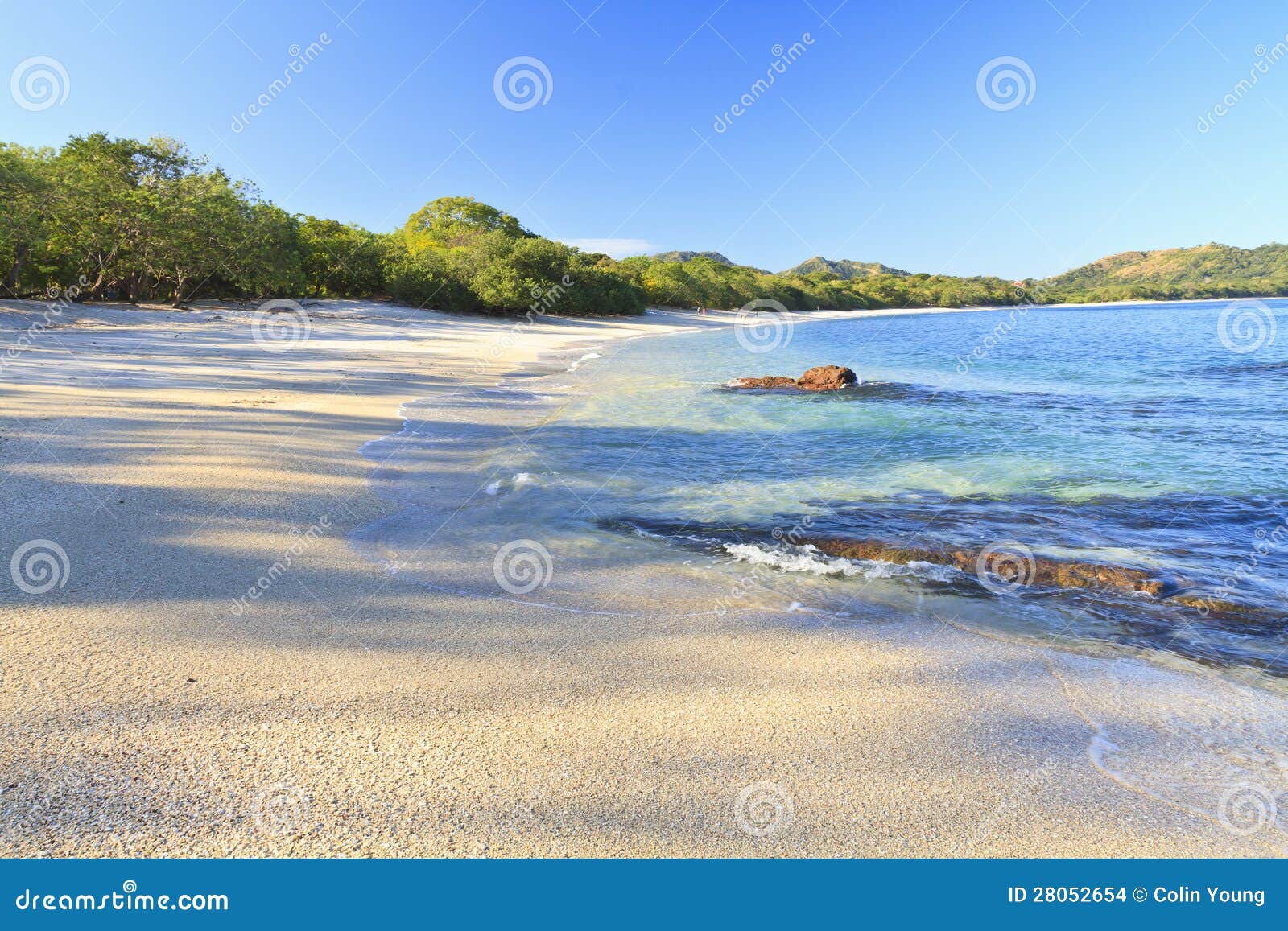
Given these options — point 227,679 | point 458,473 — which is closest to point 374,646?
point 227,679

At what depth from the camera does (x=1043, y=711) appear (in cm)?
379

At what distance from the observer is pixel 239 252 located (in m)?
26.3

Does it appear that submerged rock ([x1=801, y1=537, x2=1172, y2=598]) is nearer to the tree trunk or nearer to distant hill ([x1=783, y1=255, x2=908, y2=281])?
the tree trunk

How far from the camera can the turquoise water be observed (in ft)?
18.1

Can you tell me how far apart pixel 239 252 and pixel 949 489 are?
26925 mm

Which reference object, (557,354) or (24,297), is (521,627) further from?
(24,297)

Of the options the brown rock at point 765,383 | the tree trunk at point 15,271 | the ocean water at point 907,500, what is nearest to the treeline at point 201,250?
the tree trunk at point 15,271

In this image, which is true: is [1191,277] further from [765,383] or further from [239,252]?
[239,252]

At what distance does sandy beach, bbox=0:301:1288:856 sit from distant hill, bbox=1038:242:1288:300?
143 m

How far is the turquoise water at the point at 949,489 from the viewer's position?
18.1ft

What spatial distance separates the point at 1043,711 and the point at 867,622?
137 cm

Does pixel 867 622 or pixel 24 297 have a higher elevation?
pixel 24 297

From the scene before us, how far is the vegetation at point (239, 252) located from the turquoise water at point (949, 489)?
15449mm

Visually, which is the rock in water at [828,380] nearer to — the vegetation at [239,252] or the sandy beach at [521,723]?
the sandy beach at [521,723]
